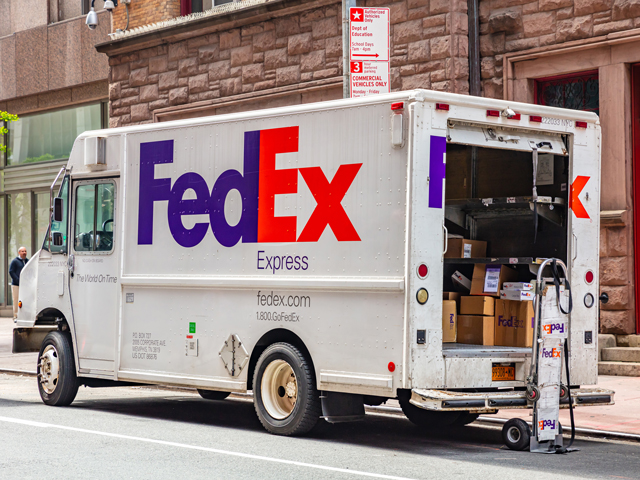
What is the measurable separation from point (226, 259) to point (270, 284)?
68 cm

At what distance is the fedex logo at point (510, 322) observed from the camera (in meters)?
9.33

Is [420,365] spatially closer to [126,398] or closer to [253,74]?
[126,398]

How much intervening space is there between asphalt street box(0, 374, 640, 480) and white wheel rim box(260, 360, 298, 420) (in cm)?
28

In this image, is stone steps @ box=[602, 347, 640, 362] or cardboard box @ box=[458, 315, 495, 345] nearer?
cardboard box @ box=[458, 315, 495, 345]

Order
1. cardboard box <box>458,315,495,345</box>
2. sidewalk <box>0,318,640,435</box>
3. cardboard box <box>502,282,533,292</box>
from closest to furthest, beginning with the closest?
cardboard box <box>502,282,533,292</box>, cardboard box <box>458,315,495,345</box>, sidewalk <box>0,318,640,435</box>

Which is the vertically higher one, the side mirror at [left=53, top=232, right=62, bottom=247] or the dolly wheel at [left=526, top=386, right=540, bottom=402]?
the side mirror at [left=53, top=232, right=62, bottom=247]

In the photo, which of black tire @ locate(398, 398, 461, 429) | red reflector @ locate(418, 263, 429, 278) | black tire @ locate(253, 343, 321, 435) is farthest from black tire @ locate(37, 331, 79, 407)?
red reflector @ locate(418, 263, 429, 278)

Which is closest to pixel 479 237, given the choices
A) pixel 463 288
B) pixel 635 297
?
pixel 463 288

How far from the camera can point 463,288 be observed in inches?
388

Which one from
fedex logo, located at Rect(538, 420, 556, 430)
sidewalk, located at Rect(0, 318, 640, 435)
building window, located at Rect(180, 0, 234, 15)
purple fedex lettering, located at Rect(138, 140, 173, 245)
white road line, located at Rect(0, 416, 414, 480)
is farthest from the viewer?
building window, located at Rect(180, 0, 234, 15)

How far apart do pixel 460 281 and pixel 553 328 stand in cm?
157

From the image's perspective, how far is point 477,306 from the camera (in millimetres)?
9430

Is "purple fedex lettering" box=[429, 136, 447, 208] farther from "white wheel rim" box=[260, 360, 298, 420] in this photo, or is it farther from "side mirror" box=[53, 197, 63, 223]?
"side mirror" box=[53, 197, 63, 223]

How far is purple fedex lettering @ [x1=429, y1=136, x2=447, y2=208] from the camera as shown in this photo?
26.8 ft
